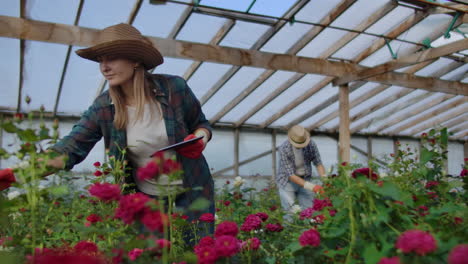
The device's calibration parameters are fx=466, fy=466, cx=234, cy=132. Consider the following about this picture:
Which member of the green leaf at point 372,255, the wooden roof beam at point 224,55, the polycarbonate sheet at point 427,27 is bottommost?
the green leaf at point 372,255

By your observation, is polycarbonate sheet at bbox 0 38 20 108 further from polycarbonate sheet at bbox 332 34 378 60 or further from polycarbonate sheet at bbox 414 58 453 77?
polycarbonate sheet at bbox 414 58 453 77

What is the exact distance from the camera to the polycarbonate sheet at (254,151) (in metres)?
9.33

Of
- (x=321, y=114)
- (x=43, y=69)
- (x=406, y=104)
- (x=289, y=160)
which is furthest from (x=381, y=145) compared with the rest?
(x=43, y=69)

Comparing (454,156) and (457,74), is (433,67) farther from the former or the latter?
(454,156)

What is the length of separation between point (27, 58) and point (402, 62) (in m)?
4.66

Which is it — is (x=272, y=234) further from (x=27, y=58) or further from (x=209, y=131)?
(x=27, y=58)

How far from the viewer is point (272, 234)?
1.52 meters

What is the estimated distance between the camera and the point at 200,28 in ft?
17.6

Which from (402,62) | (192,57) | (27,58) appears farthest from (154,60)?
(402,62)

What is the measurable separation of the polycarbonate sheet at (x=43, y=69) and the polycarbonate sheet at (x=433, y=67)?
17.3 feet

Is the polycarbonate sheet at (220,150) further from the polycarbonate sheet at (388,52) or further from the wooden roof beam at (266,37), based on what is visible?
the polycarbonate sheet at (388,52)

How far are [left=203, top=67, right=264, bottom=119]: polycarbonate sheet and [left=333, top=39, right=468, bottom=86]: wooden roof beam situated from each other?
1219 mm

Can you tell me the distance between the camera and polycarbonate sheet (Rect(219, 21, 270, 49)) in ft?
17.9

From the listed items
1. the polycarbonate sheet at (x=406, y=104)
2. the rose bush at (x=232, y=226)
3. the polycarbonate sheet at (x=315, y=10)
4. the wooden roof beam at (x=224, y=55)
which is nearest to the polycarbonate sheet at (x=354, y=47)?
the wooden roof beam at (x=224, y=55)
